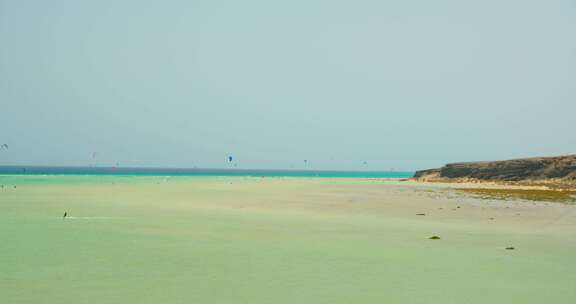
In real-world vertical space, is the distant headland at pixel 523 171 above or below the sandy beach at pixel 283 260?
above

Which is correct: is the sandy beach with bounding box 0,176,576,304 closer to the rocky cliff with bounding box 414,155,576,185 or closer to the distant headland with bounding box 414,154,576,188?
the distant headland with bounding box 414,154,576,188

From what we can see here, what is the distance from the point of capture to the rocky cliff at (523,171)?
279ft

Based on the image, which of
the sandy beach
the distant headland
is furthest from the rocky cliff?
the sandy beach

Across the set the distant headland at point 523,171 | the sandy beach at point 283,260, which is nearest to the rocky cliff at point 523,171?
the distant headland at point 523,171

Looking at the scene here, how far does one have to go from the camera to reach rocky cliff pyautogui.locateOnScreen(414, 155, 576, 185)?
279 ft

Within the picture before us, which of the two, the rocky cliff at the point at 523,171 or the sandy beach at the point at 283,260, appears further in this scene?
the rocky cliff at the point at 523,171

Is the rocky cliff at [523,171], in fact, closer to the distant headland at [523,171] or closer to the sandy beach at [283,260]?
the distant headland at [523,171]

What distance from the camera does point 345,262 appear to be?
13.7m

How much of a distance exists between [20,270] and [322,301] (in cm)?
694

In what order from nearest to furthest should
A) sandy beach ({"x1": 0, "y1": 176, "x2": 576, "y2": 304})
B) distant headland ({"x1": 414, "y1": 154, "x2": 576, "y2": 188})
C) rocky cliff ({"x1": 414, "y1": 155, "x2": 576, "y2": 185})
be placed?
sandy beach ({"x1": 0, "y1": 176, "x2": 576, "y2": 304}) → distant headland ({"x1": 414, "y1": 154, "x2": 576, "y2": 188}) → rocky cliff ({"x1": 414, "y1": 155, "x2": 576, "y2": 185})

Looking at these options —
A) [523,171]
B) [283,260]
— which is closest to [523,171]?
[523,171]

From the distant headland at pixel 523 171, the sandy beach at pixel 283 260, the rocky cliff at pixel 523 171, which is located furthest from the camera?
the rocky cliff at pixel 523 171

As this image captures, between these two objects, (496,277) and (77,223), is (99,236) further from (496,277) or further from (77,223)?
(496,277)

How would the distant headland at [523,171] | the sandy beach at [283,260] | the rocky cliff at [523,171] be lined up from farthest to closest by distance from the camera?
the rocky cliff at [523,171] < the distant headland at [523,171] < the sandy beach at [283,260]
